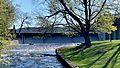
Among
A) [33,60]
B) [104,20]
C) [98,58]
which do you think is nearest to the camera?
[98,58]

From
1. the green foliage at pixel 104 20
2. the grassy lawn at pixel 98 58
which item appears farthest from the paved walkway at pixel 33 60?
the green foliage at pixel 104 20

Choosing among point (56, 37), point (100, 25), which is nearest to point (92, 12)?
point (100, 25)

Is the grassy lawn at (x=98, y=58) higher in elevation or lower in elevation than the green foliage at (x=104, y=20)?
lower

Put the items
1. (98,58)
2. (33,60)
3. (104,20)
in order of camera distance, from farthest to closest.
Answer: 1. (104,20)
2. (33,60)
3. (98,58)

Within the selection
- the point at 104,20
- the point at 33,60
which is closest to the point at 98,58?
the point at 33,60

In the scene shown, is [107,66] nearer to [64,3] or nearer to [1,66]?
[1,66]

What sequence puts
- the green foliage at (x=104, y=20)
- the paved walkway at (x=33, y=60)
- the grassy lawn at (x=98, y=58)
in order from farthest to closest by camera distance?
the green foliage at (x=104, y=20) < the paved walkway at (x=33, y=60) < the grassy lawn at (x=98, y=58)

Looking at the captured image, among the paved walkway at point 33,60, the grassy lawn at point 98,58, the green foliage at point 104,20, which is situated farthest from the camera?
the green foliage at point 104,20

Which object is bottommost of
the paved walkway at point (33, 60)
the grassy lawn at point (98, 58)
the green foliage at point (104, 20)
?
the paved walkway at point (33, 60)

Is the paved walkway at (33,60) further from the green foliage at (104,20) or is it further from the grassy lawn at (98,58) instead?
the green foliage at (104,20)

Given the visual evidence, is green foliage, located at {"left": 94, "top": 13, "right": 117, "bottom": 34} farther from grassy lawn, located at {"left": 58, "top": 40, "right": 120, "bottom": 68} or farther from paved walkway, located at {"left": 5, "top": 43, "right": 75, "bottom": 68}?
grassy lawn, located at {"left": 58, "top": 40, "right": 120, "bottom": 68}

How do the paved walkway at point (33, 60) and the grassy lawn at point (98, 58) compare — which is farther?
the paved walkway at point (33, 60)

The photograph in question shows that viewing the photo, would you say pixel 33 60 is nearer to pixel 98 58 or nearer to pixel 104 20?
pixel 104 20

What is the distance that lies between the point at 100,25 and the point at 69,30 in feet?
23.3
